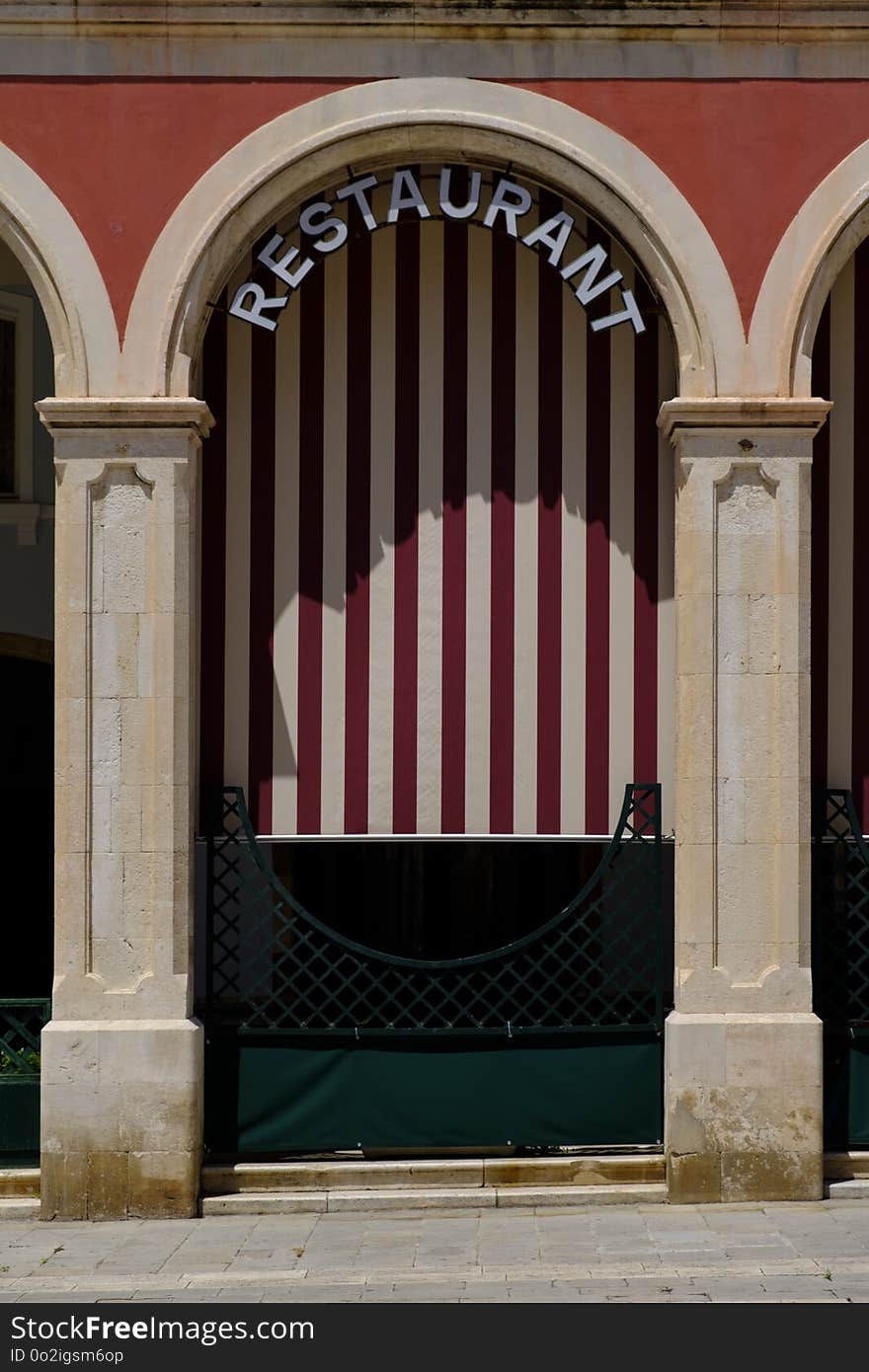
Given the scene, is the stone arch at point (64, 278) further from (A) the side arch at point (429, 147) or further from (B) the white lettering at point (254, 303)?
Result: (B) the white lettering at point (254, 303)

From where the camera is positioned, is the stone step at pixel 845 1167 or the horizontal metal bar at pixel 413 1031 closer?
the stone step at pixel 845 1167

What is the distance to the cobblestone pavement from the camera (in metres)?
9.65

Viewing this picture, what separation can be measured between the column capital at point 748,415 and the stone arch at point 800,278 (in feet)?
0.51

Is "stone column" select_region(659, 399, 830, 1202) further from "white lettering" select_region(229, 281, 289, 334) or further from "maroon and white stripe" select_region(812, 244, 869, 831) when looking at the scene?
"white lettering" select_region(229, 281, 289, 334)

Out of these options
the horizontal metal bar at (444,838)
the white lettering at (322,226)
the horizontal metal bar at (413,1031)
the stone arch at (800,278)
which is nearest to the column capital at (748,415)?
the stone arch at (800,278)

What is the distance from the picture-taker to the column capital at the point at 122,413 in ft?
38.4

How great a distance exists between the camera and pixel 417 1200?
463 inches

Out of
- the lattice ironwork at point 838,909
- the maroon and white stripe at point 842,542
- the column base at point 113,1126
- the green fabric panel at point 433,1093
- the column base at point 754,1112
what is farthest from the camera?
the maroon and white stripe at point 842,542

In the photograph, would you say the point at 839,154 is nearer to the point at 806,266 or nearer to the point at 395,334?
the point at 806,266

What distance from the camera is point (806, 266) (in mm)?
Answer: 11891

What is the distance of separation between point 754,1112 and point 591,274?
650cm

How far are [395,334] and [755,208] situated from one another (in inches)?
117

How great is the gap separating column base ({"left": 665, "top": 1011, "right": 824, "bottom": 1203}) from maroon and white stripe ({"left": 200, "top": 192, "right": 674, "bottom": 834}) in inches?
75.1

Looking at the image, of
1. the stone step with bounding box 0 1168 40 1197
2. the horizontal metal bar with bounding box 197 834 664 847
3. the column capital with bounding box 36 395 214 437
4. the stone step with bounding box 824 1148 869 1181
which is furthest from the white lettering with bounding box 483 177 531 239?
the stone step with bounding box 0 1168 40 1197
